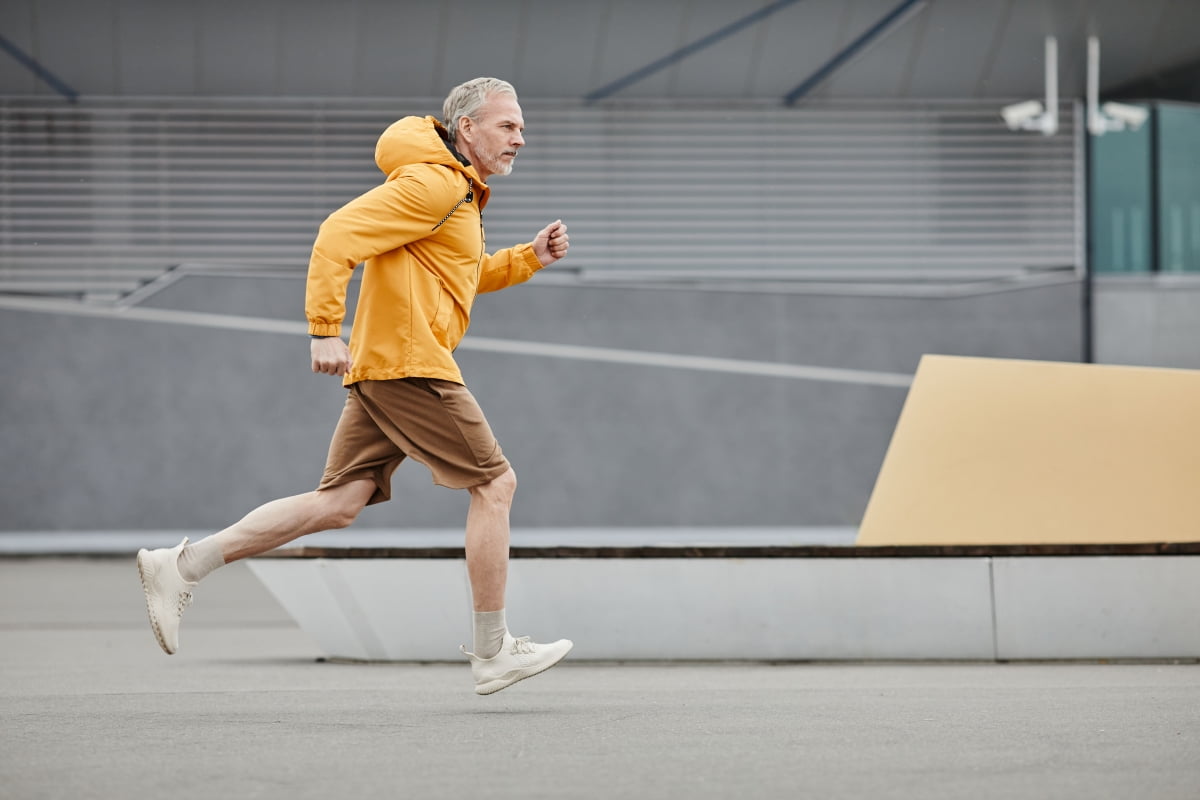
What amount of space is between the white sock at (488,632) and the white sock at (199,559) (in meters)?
0.64

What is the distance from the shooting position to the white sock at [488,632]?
11.9 ft

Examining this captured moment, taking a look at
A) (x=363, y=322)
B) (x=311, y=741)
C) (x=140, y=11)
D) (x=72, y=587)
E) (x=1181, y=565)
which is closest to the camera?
(x=311, y=741)

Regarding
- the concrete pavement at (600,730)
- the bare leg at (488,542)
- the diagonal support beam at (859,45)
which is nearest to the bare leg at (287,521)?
the bare leg at (488,542)

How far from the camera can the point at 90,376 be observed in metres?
13.3

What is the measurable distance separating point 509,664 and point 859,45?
1042 centimetres

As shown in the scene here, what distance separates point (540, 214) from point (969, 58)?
159 inches

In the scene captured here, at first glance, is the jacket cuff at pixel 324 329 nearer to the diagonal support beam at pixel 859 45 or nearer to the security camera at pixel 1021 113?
the diagonal support beam at pixel 859 45

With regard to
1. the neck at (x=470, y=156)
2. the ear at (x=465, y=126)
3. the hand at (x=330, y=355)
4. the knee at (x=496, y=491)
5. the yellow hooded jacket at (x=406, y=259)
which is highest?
the ear at (x=465, y=126)

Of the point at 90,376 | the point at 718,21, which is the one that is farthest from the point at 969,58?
the point at 90,376

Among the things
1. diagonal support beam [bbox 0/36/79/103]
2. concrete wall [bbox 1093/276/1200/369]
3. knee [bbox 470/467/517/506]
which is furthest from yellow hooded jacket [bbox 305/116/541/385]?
concrete wall [bbox 1093/276/1200/369]

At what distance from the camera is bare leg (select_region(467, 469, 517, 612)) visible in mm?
3617

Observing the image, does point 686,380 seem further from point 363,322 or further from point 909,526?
point 363,322

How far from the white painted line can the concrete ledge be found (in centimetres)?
839

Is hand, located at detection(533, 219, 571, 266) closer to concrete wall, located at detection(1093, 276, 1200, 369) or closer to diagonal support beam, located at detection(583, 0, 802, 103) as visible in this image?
diagonal support beam, located at detection(583, 0, 802, 103)
